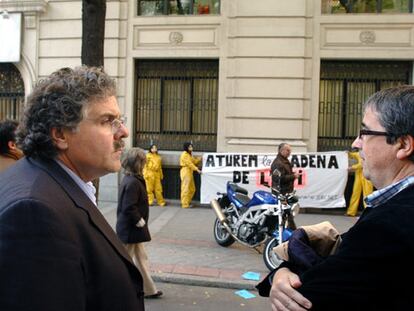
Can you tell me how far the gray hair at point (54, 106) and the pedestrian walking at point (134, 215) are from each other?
12.9 feet

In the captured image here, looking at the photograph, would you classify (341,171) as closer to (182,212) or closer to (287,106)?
(287,106)

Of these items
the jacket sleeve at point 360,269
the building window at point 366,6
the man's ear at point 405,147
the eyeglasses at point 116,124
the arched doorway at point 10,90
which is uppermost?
the building window at point 366,6

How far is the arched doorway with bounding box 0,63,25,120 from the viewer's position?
13.7 metres

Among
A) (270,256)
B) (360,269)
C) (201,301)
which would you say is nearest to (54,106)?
(360,269)

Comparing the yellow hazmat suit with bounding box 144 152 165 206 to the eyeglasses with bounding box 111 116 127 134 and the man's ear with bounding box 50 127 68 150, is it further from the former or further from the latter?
the man's ear with bounding box 50 127 68 150

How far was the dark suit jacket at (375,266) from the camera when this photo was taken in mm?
1435

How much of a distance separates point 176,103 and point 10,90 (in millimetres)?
5106

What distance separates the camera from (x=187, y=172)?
464 inches

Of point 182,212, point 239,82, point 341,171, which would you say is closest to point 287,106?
point 239,82

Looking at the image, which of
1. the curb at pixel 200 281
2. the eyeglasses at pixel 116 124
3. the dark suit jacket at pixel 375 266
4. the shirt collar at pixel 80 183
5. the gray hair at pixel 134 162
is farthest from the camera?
the curb at pixel 200 281

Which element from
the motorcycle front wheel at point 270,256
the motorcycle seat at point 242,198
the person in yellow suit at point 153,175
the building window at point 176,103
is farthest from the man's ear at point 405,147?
the building window at point 176,103

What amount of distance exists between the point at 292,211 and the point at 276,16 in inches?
256

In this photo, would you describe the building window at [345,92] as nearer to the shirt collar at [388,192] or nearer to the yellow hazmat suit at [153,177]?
the yellow hazmat suit at [153,177]

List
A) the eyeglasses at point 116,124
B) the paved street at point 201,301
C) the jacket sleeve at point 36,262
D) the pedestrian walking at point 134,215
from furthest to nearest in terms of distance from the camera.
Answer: the pedestrian walking at point 134,215
the paved street at point 201,301
the eyeglasses at point 116,124
the jacket sleeve at point 36,262
